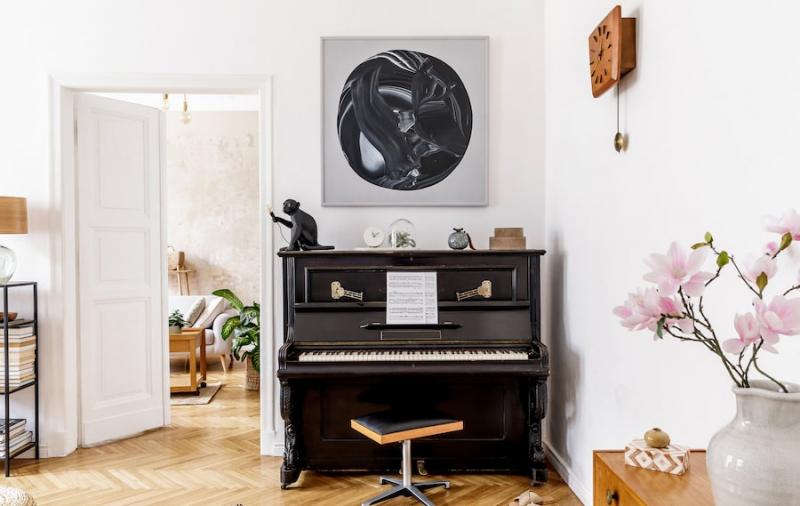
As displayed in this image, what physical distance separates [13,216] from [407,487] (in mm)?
2666

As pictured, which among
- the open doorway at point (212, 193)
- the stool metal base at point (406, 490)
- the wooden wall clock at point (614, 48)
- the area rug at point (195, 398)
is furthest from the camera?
the open doorway at point (212, 193)

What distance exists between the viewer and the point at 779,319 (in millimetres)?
896

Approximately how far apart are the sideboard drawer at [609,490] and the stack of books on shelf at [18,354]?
3327 millimetres

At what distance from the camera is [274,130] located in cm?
363

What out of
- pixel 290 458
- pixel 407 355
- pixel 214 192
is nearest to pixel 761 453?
pixel 407 355

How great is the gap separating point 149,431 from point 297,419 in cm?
161

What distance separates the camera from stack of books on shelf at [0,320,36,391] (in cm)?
339

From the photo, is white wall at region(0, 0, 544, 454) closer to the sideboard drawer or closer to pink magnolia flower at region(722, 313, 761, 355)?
the sideboard drawer

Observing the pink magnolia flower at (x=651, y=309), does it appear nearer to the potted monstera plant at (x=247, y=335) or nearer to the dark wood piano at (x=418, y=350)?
the dark wood piano at (x=418, y=350)

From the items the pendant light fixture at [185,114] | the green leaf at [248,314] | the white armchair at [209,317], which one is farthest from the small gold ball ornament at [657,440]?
the pendant light fixture at [185,114]

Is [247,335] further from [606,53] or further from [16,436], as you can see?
[606,53]

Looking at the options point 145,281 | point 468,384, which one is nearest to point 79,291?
point 145,281

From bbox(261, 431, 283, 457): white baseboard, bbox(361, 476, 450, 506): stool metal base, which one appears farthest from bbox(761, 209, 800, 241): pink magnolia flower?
bbox(261, 431, 283, 457): white baseboard

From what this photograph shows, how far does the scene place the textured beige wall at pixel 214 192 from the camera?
6.74 metres
